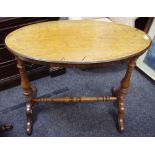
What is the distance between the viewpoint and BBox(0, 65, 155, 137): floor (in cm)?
178

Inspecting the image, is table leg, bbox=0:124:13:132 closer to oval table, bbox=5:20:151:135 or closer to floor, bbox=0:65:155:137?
floor, bbox=0:65:155:137

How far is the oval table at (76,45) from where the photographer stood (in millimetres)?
1268

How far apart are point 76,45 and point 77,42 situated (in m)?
0.04

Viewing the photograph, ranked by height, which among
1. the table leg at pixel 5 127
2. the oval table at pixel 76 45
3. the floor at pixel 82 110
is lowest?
the floor at pixel 82 110

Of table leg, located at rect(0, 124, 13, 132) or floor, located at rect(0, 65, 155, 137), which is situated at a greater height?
table leg, located at rect(0, 124, 13, 132)

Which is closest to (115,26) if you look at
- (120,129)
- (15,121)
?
Result: (120,129)

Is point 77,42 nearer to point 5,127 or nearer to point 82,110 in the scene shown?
point 82,110

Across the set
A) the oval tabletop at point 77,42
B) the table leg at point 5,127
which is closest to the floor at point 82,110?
the table leg at point 5,127

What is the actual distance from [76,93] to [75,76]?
288mm

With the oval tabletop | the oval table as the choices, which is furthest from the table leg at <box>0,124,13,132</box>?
the oval tabletop

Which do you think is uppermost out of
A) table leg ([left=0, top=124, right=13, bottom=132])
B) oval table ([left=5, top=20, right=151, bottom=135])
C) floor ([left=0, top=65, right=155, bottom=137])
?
oval table ([left=5, top=20, right=151, bottom=135])

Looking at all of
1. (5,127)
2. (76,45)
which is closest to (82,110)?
(5,127)

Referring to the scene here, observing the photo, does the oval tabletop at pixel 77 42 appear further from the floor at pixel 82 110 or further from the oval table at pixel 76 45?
the floor at pixel 82 110
